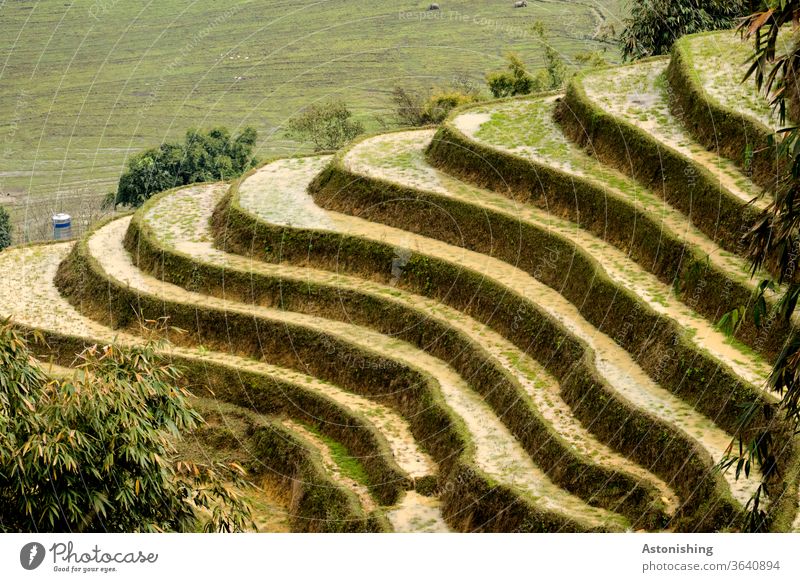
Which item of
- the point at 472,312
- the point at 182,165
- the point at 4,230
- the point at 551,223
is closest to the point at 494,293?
the point at 472,312

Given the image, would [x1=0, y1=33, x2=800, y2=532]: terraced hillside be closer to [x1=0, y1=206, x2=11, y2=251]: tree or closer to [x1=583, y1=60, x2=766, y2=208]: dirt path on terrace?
[x1=583, y1=60, x2=766, y2=208]: dirt path on terrace

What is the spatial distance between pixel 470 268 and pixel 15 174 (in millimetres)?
62818

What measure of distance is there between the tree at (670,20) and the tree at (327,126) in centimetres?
2088

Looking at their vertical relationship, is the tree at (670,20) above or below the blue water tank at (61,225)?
above

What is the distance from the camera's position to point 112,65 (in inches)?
4171

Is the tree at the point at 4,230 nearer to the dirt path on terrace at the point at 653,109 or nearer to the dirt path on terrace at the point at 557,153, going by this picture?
the dirt path on terrace at the point at 557,153

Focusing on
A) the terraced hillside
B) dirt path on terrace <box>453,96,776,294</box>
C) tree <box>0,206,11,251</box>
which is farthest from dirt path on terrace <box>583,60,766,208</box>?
tree <box>0,206,11,251</box>

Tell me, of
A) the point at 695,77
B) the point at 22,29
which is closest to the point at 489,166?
the point at 695,77

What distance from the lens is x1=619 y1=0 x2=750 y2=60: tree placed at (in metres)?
64.8

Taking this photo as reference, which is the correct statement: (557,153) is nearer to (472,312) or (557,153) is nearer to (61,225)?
(472,312)

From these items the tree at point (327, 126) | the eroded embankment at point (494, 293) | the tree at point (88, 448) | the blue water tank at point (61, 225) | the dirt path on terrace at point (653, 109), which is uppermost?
the tree at point (88, 448)

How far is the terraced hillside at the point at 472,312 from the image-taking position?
3456cm

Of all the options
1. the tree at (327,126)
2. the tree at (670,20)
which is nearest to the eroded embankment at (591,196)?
the tree at (670,20)

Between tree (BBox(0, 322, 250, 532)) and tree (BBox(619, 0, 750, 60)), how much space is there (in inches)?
1669
